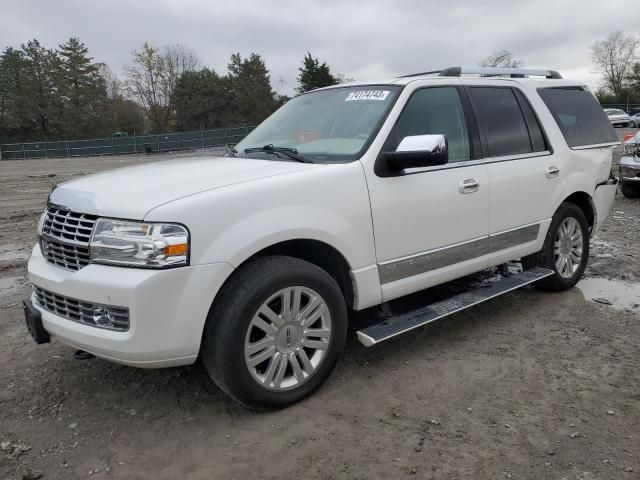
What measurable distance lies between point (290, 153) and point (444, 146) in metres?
1.02

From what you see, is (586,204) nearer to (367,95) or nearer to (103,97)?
(367,95)

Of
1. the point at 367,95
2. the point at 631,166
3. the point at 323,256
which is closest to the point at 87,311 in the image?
the point at 323,256

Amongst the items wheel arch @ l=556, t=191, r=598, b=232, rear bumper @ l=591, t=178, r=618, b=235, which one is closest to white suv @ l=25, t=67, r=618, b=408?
wheel arch @ l=556, t=191, r=598, b=232

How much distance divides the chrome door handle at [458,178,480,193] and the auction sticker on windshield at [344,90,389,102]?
0.82 metres

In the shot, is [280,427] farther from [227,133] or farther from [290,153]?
[227,133]

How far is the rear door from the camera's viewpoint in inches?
167

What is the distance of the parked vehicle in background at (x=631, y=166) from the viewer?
10.1 metres

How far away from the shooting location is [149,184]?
310cm

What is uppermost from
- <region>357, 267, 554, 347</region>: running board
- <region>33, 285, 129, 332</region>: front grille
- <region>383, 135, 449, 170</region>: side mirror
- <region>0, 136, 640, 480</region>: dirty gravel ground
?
<region>383, 135, 449, 170</region>: side mirror

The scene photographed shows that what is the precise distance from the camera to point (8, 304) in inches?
204

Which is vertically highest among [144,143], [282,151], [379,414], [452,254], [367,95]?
[144,143]

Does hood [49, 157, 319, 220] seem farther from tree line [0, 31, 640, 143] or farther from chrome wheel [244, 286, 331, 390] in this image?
tree line [0, 31, 640, 143]

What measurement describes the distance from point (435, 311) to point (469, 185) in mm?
937

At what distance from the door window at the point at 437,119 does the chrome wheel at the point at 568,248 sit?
1552 millimetres
